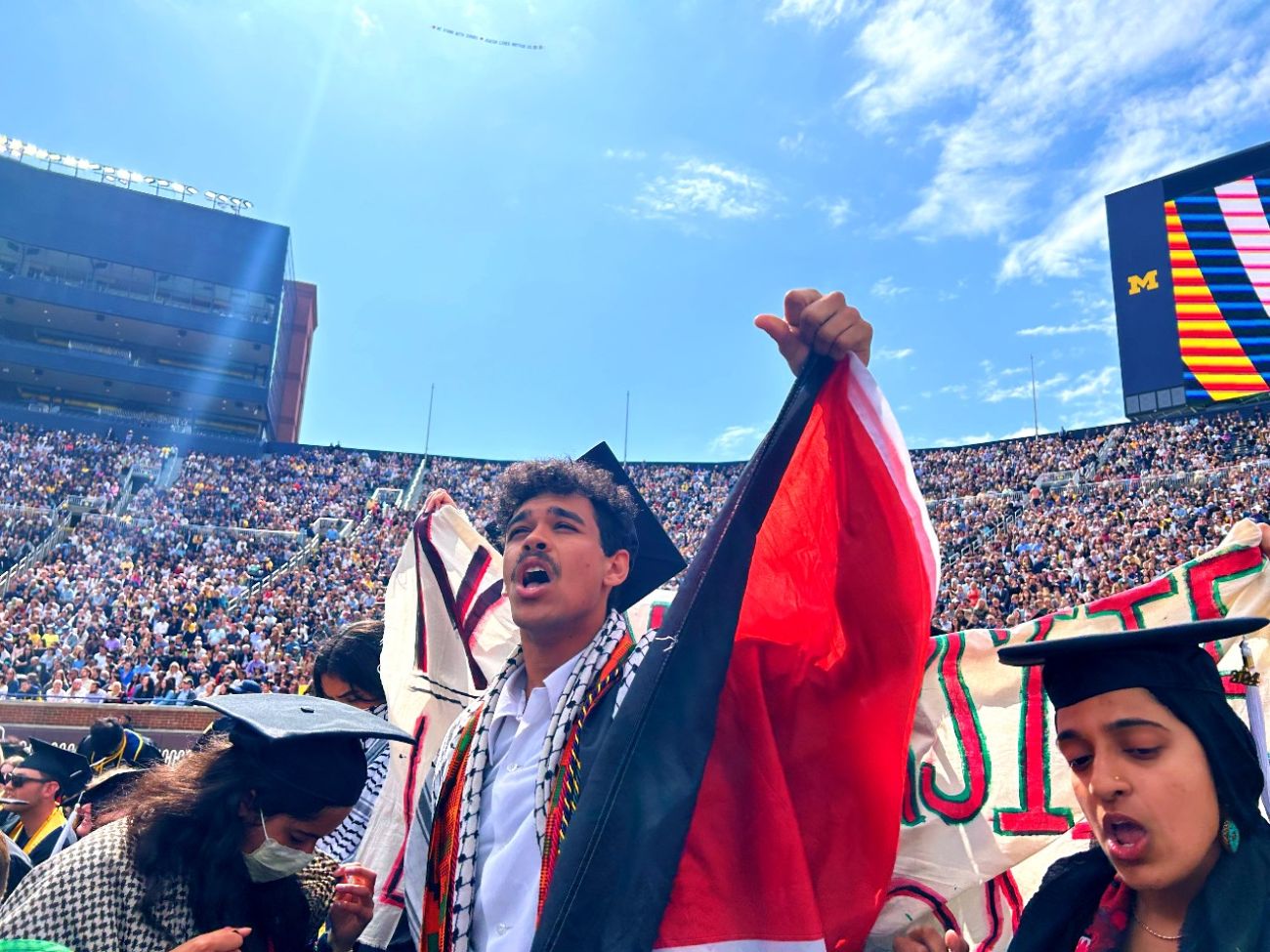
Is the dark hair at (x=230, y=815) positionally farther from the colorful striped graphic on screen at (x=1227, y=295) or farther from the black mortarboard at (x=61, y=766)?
the colorful striped graphic on screen at (x=1227, y=295)

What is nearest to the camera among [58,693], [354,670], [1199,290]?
[354,670]

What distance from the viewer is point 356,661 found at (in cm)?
345

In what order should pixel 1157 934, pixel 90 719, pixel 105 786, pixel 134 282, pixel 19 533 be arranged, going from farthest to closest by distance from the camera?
pixel 134 282 → pixel 19 533 → pixel 90 719 → pixel 105 786 → pixel 1157 934

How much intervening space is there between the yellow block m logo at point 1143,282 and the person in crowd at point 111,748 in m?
31.8

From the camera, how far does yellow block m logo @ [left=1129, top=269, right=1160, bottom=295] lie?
95.0ft

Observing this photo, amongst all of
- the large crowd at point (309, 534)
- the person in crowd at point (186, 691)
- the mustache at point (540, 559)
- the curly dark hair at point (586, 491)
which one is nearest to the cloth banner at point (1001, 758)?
the curly dark hair at point (586, 491)

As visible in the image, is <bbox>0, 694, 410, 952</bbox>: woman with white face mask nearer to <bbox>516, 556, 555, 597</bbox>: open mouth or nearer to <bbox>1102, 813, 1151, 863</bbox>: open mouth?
<bbox>516, 556, 555, 597</bbox>: open mouth

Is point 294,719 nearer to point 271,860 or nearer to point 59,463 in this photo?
point 271,860

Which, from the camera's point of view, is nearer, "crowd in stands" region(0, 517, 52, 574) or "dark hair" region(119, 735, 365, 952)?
"dark hair" region(119, 735, 365, 952)

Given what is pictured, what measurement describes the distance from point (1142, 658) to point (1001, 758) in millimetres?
881

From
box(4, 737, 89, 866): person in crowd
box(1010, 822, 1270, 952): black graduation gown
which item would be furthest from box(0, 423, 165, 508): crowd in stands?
box(1010, 822, 1270, 952): black graduation gown

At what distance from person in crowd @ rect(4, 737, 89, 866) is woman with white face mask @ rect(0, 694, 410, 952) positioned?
→ 2.76 m

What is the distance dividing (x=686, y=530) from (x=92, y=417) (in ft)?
81.2

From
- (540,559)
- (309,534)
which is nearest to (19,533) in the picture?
(309,534)
